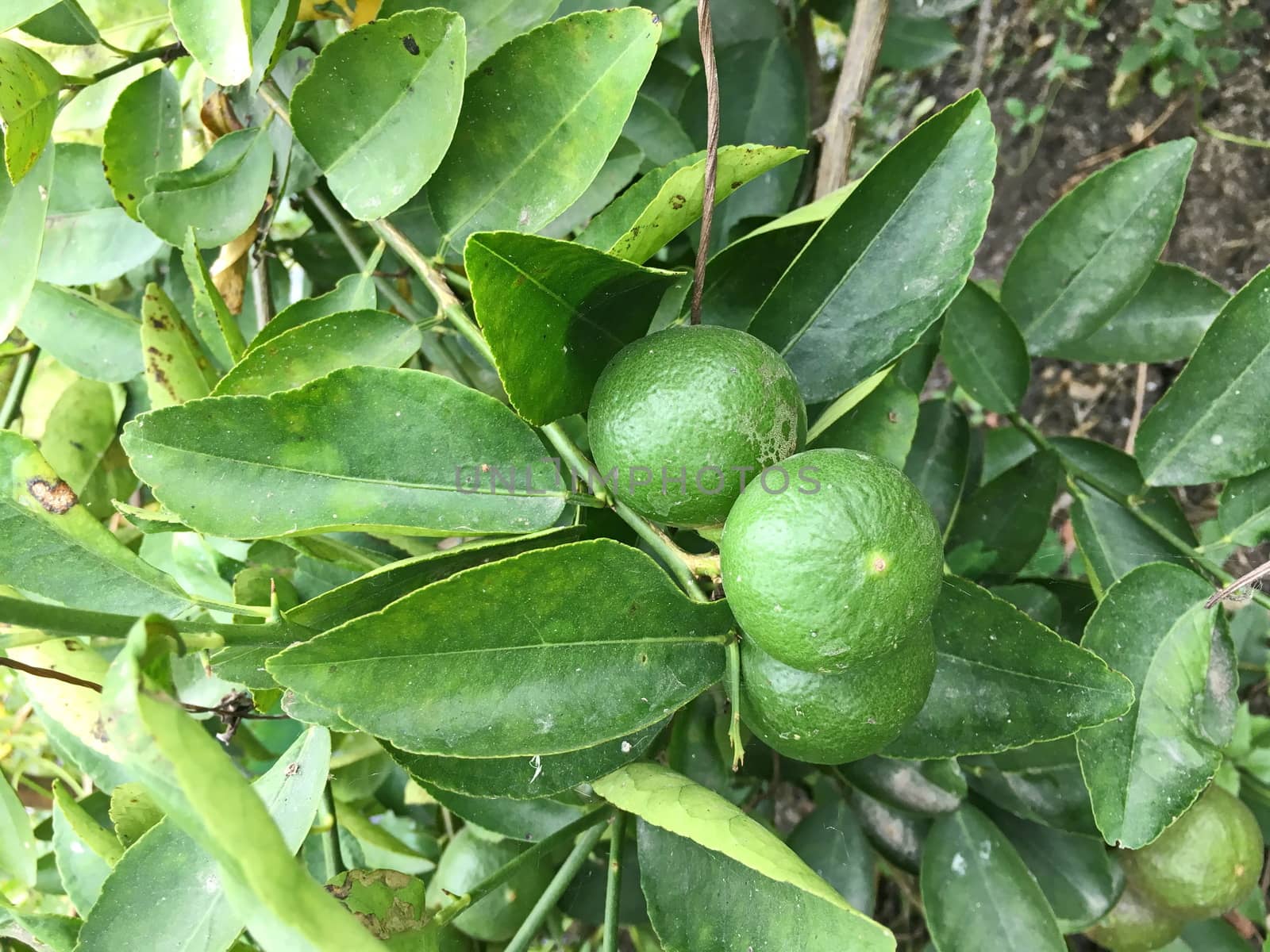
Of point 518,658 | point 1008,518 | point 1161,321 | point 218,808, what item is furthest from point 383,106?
point 1161,321

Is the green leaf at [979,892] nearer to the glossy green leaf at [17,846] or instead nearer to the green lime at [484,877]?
the green lime at [484,877]

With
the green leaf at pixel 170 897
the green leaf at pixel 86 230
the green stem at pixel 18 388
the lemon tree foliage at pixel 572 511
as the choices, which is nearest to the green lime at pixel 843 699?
the lemon tree foliage at pixel 572 511

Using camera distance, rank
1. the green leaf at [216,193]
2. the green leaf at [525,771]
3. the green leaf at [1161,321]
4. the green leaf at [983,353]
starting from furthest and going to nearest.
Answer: the green leaf at [1161,321] < the green leaf at [983,353] < the green leaf at [216,193] < the green leaf at [525,771]

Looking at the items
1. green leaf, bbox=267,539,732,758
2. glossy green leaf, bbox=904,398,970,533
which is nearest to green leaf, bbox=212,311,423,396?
green leaf, bbox=267,539,732,758

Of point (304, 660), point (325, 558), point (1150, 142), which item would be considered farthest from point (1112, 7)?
point (304, 660)

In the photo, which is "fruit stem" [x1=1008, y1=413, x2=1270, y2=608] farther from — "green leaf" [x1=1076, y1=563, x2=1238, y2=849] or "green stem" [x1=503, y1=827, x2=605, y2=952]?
"green stem" [x1=503, y1=827, x2=605, y2=952]
